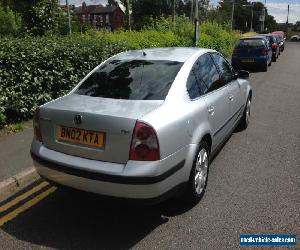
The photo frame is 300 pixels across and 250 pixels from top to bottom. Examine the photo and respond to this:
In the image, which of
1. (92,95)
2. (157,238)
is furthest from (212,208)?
(92,95)

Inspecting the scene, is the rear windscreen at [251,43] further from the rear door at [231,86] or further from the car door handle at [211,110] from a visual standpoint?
the car door handle at [211,110]

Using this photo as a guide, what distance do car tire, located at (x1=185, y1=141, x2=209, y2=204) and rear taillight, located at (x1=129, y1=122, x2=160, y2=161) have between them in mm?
740

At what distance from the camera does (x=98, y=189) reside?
3486 mm

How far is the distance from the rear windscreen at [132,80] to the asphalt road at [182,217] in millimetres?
1126

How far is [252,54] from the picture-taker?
17594mm

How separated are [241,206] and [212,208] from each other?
0.32 metres

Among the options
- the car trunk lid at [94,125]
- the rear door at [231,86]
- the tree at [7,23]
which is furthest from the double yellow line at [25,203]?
the tree at [7,23]

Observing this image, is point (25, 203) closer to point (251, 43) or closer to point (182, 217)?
point (182, 217)

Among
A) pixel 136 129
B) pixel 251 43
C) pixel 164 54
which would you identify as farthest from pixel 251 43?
pixel 136 129

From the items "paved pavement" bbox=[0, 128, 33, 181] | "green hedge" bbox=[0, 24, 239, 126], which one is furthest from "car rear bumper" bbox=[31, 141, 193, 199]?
"green hedge" bbox=[0, 24, 239, 126]

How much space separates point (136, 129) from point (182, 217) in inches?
47.7

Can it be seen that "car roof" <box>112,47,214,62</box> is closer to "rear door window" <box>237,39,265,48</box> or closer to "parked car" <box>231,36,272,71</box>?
"parked car" <box>231,36,272,71</box>

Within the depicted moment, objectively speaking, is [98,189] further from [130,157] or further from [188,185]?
[188,185]

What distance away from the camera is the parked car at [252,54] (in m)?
17.6
